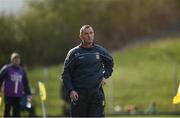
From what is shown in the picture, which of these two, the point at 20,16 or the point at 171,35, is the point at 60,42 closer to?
the point at 20,16

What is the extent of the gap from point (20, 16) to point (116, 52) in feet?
19.9

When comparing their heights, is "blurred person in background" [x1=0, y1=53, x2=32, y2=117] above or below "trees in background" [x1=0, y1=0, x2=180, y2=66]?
below

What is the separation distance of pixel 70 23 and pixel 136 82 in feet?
29.6

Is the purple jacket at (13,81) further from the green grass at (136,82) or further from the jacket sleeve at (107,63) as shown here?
the green grass at (136,82)

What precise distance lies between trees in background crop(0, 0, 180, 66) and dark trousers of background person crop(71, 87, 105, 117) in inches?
920

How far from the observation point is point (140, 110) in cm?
2736

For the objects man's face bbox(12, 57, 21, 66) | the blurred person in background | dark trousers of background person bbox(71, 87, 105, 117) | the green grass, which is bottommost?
dark trousers of background person bbox(71, 87, 105, 117)

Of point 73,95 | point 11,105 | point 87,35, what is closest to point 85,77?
point 73,95

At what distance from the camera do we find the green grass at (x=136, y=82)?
2858 cm

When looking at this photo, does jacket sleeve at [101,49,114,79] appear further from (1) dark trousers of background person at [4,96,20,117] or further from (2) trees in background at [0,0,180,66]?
(2) trees in background at [0,0,180,66]

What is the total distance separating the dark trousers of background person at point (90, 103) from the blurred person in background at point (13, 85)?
495cm

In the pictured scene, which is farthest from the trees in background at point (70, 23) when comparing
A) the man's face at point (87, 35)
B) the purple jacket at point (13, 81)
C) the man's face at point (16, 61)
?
the man's face at point (87, 35)

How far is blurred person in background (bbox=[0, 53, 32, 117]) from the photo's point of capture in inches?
609

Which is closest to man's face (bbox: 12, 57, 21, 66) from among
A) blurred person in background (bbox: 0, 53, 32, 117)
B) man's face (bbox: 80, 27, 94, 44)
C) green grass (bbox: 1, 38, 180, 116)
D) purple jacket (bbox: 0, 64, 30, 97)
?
blurred person in background (bbox: 0, 53, 32, 117)
